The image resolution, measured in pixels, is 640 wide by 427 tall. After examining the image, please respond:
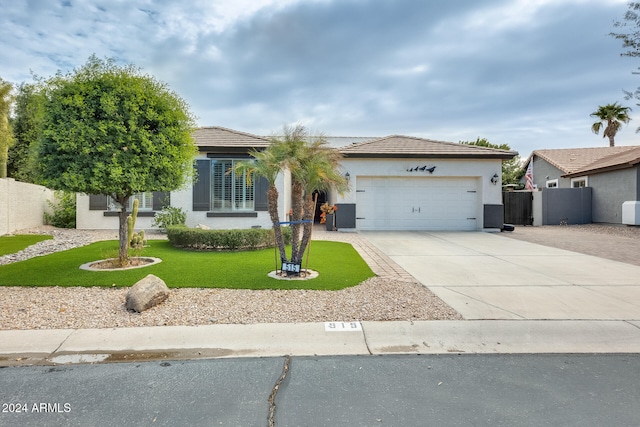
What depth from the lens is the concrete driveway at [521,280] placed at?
5.14 metres

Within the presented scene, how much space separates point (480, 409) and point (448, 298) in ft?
9.78

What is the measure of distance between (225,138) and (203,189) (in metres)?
2.34

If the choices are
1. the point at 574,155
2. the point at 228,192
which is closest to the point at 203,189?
the point at 228,192

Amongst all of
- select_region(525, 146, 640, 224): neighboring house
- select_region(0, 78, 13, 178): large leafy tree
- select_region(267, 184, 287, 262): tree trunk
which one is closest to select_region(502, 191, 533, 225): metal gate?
select_region(525, 146, 640, 224): neighboring house

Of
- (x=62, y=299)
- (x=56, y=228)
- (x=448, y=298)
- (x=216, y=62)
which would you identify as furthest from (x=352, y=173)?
(x=56, y=228)

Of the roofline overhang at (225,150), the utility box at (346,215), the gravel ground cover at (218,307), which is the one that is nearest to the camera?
the gravel ground cover at (218,307)

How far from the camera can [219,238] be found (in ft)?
32.0

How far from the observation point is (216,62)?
506 inches

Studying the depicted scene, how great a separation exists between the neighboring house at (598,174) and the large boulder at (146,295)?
20.7 meters

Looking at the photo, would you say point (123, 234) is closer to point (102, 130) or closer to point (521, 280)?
point (102, 130)

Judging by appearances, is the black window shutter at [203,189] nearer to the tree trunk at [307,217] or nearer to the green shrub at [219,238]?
the green shrub at [219,238]

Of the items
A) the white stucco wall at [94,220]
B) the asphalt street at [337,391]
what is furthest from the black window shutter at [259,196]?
the asphalt street at [337,391]

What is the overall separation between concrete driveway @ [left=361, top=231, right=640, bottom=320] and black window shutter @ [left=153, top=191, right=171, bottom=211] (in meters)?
8.31

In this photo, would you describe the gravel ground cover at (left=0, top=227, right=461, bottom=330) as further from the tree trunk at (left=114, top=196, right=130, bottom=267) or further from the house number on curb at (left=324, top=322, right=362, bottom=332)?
the tree trunk at (left=114, top=196, right=130, bottom=267)
